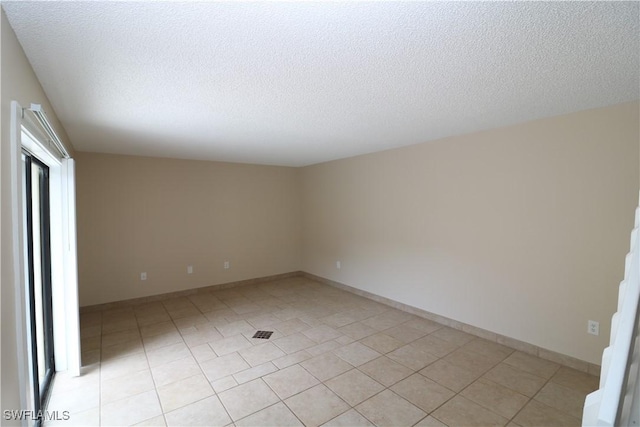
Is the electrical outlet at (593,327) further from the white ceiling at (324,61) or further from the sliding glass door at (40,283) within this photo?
the sliding glass door at (40,283)

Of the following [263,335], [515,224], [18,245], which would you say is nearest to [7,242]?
[18,245]

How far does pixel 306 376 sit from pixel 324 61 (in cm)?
244

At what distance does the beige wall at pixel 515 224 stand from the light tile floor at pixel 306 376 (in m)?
0.42

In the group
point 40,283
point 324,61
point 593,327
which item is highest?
point 324,61

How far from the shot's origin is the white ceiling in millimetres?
1206

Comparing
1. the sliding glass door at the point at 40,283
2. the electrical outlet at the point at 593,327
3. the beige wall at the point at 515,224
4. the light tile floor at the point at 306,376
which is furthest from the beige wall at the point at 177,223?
the electrical outlet at the point at 593,327

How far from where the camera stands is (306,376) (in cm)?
254

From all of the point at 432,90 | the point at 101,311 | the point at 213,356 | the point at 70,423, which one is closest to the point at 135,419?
the point at 70,423

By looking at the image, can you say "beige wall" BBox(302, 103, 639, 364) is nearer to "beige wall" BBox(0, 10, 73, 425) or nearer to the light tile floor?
the light tile floor

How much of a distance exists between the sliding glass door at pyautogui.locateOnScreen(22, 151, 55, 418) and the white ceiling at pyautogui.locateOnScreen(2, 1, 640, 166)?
0.66m

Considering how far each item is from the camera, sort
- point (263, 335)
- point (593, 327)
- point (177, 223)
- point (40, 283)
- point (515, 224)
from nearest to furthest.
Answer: point (40, 283)
point (593, 327)
point (515, 224)
point (263, 335)
point (177, 223)

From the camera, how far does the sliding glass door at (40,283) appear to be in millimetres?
2035

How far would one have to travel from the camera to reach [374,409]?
212cm

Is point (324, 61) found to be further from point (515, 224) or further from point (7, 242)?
point (515, 224)
